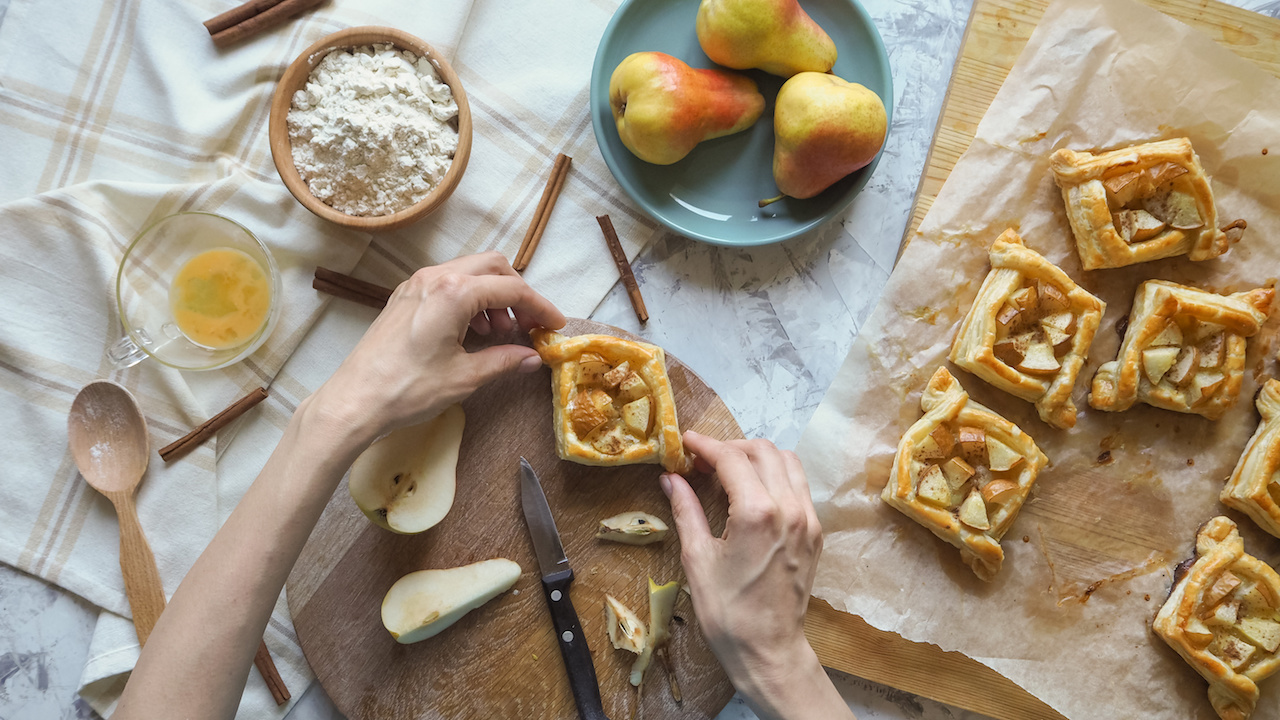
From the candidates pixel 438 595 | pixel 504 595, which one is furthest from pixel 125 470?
pixel 504 595

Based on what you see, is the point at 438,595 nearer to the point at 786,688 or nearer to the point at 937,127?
the point at 786,688

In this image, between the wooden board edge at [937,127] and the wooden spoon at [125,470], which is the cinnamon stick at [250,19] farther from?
the wooden board edge at [937,127]

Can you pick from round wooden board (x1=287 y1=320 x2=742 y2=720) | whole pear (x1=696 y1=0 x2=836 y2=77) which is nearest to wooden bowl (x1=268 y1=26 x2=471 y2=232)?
round wooden board (x1=287 y1=320 x2=742 y2=720)

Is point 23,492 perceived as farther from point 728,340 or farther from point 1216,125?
point 1216,125

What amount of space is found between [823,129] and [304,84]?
1.68m

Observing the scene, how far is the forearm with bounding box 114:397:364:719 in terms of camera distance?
217cm

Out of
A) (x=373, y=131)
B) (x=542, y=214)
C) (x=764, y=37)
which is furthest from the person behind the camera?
(x=542, y=214)

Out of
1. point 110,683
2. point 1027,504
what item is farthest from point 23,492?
point 1027,504

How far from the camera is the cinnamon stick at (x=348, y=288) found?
277 cm

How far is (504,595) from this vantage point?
266cm

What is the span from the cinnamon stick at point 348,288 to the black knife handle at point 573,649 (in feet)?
3.64

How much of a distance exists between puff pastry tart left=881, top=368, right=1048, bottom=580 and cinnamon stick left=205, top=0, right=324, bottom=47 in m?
2.54

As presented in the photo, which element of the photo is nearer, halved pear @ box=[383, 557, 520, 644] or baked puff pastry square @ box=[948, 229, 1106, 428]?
halved pear @ box=[383, 557, 520, 644]

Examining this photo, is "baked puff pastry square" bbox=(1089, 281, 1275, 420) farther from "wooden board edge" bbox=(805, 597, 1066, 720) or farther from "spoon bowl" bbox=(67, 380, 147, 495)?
"spoon bowl" bbox=(67, 380, 147, 495)
